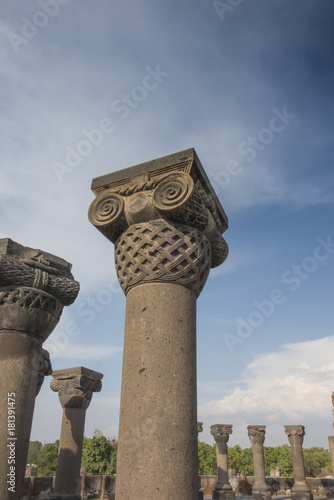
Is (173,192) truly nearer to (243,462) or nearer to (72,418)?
(72,418)

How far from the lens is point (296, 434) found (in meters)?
19.3

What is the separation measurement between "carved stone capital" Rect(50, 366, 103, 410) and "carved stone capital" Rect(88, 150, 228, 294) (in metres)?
8.66

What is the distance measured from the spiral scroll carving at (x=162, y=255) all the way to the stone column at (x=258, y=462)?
18.2 meters

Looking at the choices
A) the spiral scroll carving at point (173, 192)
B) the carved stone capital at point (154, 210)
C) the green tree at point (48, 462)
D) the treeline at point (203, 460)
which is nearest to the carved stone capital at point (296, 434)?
the treeline at point (203, 460)

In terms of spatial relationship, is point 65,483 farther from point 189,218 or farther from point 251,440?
point 251,440

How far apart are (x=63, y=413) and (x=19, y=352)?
25.0 feet

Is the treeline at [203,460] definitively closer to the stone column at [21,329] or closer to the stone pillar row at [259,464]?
the stone pillar row at [259,464]

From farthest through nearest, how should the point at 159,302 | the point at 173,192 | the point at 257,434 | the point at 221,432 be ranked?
the point at 221,432, the point at 257,434, the point at 173,192, the point at 159,302

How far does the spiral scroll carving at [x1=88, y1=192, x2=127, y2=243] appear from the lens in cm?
378

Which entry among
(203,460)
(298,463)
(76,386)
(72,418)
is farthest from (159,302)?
(203,460)

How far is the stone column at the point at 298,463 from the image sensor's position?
57.4 ft

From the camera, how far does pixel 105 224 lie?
3812 millimetres

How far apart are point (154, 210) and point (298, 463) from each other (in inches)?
762

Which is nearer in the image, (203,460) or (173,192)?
(173,192)
